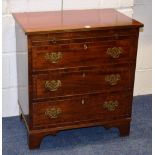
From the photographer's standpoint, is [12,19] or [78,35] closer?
[78,35]

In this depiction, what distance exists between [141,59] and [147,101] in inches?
14.8

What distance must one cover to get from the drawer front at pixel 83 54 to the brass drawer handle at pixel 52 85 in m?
0.10

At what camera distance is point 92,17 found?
242cm

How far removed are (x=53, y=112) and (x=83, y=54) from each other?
16.7 inches

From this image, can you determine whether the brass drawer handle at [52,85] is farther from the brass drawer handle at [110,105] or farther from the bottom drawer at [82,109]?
the brass drawer handle at [110,105]

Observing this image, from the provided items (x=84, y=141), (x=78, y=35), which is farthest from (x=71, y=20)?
(x=84, y=141)

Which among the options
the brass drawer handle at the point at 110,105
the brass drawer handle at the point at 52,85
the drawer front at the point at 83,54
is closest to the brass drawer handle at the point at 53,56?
the drawer front at the point at 83,54

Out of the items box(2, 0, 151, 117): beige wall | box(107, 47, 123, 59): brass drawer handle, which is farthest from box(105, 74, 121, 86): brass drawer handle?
box(2, 0, 151, 117): beige wall

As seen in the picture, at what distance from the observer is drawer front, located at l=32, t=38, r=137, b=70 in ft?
7.04

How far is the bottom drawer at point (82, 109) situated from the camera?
89.4 inches

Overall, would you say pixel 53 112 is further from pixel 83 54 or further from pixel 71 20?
pixel 71 20

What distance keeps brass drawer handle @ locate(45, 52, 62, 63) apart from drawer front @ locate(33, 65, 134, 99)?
0.27 ft

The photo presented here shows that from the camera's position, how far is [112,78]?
2350 mm

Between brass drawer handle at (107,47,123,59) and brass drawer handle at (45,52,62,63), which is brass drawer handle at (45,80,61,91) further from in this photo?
brass drawer handle at (107,47,123,59)
